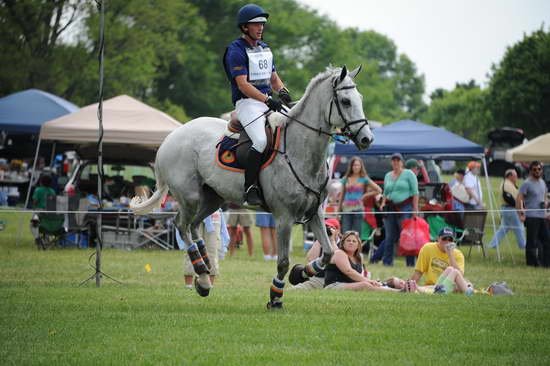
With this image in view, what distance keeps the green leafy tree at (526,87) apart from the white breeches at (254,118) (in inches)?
2126

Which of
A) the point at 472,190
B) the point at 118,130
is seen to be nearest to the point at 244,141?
the point at 118,130

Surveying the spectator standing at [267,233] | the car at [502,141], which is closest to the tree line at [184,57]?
the car at [502,141]

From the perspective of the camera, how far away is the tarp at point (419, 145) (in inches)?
855

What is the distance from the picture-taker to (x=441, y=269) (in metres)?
14.0

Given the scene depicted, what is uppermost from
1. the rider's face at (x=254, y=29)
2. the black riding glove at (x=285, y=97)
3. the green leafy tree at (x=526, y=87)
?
the green leafy tree at (x=526, y=87)

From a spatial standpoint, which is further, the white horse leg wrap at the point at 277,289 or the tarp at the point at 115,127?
the tarp at the point at 115,127

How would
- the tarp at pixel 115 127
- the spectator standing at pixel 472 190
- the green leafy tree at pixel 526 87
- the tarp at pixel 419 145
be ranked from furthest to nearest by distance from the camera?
the green leafy tree at pixel 526 87 < the spectator standing at pixel 472 190 < the tarp at pixel 419 145 < the tarp at pixel 115 127

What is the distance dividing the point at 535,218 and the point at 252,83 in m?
10.8

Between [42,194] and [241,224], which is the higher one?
[42,194]

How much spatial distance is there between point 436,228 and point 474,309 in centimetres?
982

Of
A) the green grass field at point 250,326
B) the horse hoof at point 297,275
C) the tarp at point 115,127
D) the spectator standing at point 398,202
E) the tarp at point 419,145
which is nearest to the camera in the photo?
the green grass field at point 250,326

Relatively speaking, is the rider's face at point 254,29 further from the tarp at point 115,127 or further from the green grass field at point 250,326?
the tarp at point 115,127

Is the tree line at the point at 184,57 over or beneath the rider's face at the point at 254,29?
over

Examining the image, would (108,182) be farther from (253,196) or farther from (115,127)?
(253,196)
